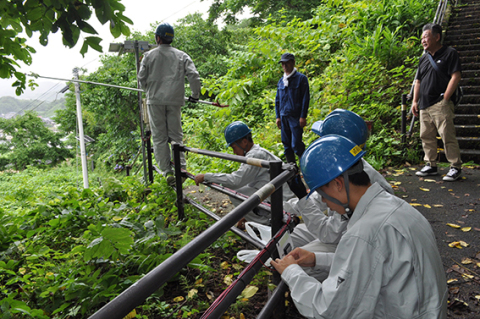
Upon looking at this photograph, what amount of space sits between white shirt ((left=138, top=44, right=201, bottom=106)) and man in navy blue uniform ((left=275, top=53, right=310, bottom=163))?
1822mm

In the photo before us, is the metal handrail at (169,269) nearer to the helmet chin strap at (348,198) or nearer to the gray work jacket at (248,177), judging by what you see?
the helmet chin strap at (348,198)

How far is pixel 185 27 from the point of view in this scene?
16.8 m

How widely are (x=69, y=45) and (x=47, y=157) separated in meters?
32.1

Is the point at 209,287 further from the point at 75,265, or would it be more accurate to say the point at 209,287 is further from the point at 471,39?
the point at 471,39

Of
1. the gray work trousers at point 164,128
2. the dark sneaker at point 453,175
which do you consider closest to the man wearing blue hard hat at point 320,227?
the gray work trousers at point 164,128

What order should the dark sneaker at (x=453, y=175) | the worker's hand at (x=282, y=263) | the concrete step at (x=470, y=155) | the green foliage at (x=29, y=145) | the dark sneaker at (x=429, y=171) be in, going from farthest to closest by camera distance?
the green foliage at (x=29, y=145)
the concrete step at (x=470, y=155)
the dark sneaker at (x=429, y=171)
the dark sneaker at (x=453, y=175)
the worker's hand at (x=282, y=263)

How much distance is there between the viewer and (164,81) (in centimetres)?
424

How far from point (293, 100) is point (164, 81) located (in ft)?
7.62

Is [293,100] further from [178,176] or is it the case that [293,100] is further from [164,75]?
[178,176]

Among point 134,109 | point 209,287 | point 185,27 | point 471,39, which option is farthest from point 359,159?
point 185,27

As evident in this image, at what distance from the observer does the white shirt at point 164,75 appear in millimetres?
4227

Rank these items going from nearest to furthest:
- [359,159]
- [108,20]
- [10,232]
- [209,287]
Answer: [359,159] < [108,20] < [209,287] < [10,232]

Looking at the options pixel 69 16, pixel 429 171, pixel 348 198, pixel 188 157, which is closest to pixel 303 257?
pixel 348 198

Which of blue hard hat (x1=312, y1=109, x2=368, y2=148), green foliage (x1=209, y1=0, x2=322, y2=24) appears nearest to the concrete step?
blue hard hat (x1=312, y1=109, x2=368, y2=148)
